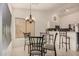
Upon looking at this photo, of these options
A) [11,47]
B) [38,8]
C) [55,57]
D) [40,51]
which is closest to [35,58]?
[40,51]

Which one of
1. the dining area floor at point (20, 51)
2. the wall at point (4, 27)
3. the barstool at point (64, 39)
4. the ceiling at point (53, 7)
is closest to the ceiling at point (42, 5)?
the ceiling at point (53, 7)

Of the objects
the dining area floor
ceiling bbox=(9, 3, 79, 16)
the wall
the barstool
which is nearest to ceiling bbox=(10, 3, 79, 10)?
ceiling bbox=(9, 3, 79, 16)

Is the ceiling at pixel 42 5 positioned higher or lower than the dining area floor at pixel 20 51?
higher

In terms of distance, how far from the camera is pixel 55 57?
1763mm

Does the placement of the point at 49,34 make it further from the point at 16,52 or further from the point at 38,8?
the point at 16,52

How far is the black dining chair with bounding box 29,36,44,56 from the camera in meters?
1.72

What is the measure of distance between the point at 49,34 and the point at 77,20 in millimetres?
513

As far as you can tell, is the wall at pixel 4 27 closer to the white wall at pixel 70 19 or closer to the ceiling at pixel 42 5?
the ceiling at pixel 42 5

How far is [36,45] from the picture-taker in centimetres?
174

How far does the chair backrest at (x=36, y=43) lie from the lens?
5.65ft

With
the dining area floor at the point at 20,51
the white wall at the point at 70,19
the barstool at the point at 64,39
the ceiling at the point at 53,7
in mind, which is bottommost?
the dining area floor at the point at 20,51

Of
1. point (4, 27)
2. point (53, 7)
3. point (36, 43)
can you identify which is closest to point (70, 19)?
point (53, 7)

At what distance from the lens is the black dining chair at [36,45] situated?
5.65ft

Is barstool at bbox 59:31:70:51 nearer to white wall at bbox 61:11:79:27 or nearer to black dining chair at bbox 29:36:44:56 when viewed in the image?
white wall at bbox 61:11:79:27
